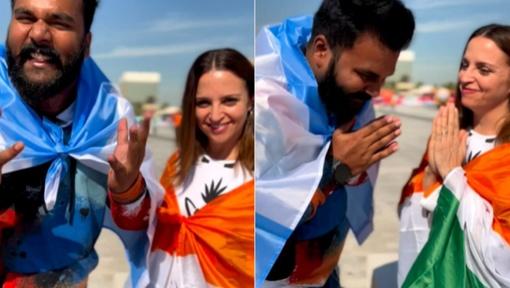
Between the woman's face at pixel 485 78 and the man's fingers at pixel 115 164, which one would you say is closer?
the man's fingers at pixel 115 164

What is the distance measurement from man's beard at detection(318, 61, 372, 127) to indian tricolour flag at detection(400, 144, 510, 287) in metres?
0.32

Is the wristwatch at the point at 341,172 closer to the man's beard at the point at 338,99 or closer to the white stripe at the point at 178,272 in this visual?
the man's beard at the point at 338,99

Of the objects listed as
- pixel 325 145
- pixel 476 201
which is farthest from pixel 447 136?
pixel 325 145

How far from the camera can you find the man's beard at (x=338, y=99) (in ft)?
5.71

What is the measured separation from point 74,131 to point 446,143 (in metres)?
1.01

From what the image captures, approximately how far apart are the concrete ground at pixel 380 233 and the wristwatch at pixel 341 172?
0.22 m

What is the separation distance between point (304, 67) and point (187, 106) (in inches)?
14.0

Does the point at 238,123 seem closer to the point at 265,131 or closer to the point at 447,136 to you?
the point at 265,131

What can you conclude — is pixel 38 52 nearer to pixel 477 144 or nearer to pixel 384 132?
pixel 384 132

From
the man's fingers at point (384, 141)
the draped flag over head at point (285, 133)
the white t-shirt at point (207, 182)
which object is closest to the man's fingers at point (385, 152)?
the man's fingers at point (384, 141)

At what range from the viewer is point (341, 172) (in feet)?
5.65

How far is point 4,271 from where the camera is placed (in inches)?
67.1

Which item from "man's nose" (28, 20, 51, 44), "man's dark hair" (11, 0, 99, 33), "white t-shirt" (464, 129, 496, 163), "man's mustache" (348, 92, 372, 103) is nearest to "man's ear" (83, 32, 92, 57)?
"man's dark hair" (11, 0, 99, 33)

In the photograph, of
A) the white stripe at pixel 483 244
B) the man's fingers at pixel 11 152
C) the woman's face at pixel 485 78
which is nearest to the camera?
the man's fingers at pixel 11 152
